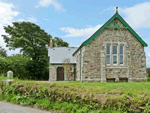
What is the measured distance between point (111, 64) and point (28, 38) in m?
22.8

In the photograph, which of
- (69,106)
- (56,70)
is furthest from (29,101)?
(56,70)

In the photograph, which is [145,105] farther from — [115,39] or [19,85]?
[115,39]

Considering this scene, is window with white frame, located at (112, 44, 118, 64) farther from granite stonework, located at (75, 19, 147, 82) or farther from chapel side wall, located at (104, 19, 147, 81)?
chapel side wall, located at (104, 19, 147, 81)

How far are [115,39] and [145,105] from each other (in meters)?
11.5

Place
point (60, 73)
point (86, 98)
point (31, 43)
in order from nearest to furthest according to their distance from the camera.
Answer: point (86, 98)
point (60, 73)
point (31, 43)

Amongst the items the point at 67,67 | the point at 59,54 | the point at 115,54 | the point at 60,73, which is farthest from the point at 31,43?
the point at 115,54

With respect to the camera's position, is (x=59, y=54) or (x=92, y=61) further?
(x=59, y=54)

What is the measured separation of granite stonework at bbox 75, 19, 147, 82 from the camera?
1552cm

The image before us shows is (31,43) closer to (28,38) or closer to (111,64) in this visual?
(28,38)

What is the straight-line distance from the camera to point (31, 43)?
33.4m

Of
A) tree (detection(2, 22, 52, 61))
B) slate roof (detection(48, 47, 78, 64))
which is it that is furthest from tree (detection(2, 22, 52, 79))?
slate roof (detection(48, 47, 78, 64))

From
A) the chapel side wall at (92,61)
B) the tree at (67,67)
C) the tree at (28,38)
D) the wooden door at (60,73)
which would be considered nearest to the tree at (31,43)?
the tree at (28,38)

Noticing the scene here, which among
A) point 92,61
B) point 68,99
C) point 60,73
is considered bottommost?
point 68,99

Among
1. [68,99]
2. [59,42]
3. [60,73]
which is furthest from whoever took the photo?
[59,42]
